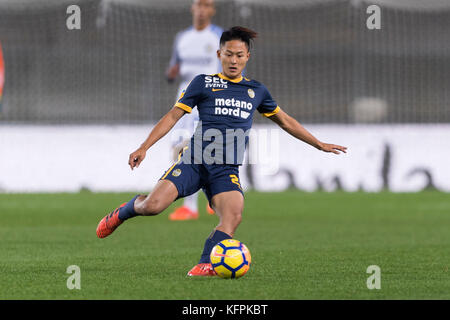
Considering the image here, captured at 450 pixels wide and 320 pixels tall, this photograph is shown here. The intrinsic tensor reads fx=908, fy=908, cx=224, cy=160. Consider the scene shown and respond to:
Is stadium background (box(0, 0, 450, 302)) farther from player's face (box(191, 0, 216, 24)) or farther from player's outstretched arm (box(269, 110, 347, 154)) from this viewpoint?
player's outstretched arm (box(269, 110, 347, 154))

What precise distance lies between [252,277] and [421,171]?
12062 mm

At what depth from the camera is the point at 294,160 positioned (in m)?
17.8

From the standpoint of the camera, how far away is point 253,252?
7953mm

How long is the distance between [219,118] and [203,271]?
3.82 ft

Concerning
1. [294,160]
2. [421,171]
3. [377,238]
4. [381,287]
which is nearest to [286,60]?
[294,160]

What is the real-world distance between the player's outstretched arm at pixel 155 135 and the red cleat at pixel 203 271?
82cm

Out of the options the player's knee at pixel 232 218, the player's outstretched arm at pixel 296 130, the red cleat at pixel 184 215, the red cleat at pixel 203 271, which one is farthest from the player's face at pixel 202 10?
the red cleat at pixel 203 271

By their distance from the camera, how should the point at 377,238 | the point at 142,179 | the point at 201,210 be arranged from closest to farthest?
the point at 377,238 < the point at 201,210 < the point at 142,179

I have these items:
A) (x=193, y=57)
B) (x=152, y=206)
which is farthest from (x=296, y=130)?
(x=193, y=57)

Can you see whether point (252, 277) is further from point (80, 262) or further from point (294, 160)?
point (294, 160)

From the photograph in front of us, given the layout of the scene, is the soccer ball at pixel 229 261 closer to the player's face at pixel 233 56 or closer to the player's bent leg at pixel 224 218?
the player's bent leg at pixel 224 218

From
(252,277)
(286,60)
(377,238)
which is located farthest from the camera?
(286,60)

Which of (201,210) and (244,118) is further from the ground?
(244,118)

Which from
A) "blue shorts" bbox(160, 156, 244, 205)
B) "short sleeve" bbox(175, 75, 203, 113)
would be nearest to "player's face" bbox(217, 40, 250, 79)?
"short sleeve" bbox(175, 75, 203, 113)
